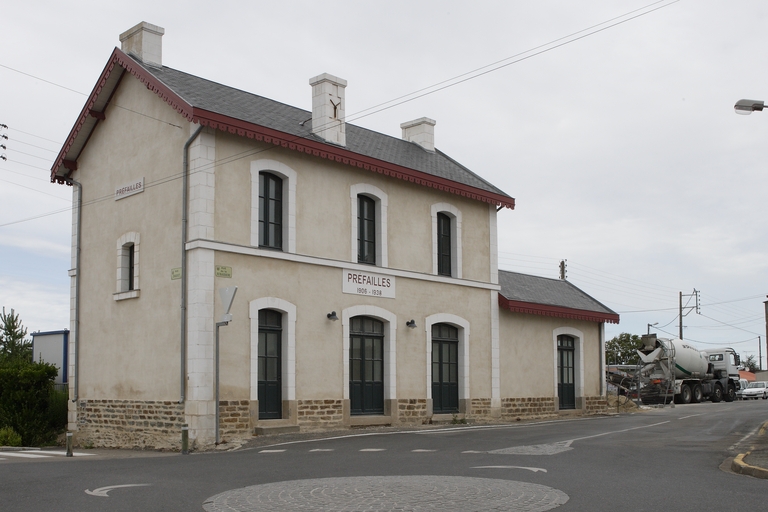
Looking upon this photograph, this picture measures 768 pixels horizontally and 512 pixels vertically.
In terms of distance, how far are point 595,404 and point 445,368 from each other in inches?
320

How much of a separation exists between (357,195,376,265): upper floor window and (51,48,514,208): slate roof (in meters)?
0.97

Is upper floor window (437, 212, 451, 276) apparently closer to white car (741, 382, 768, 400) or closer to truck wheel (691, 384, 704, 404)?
truck wheel (691, 384, 704, 404)

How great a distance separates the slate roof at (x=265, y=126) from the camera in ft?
58.7

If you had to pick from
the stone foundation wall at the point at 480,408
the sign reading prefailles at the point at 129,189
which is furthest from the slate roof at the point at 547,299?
the sign reading prefailles at the point at 129,189

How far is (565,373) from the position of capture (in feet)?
92.1

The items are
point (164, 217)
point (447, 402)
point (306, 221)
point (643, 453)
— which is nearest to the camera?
point (643, 453)

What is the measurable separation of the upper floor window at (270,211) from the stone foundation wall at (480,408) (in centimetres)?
806

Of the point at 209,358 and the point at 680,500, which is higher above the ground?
the point at 209,358

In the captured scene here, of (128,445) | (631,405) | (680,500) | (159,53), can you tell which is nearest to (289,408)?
(128,445)

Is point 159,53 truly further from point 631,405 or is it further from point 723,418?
point 631,405

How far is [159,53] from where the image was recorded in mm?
20250

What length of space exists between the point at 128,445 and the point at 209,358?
326 centimetres

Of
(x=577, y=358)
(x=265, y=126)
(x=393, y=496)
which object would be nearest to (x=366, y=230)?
(x=265, y=126)

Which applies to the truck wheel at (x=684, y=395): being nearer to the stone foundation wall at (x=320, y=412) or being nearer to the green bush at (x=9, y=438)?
the stone foundation wall at (x=320, y=412)
